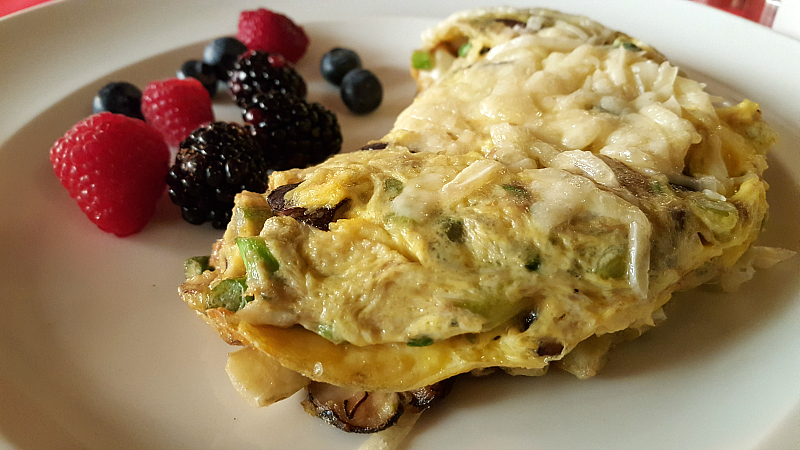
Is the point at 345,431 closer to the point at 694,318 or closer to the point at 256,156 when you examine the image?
the point at 694,318

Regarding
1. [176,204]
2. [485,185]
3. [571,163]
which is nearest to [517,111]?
[571,163]

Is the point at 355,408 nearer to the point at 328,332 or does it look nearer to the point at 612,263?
the point at 328,332

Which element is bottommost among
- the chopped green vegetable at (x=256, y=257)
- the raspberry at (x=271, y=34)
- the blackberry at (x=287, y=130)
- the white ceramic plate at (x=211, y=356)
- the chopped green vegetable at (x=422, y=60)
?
the white ceramic plate at (x=211, y=356)

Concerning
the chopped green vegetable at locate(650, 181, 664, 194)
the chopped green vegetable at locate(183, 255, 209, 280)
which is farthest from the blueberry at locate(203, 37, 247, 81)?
the chopped green vegetable at locate(650, 181, 664, 194)

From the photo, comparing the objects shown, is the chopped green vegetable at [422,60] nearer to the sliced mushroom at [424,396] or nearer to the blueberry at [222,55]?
the blueberry at [222,55]

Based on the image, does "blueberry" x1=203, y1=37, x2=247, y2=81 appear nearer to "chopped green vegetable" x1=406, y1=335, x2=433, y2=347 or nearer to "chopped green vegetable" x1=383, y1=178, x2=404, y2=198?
"chopped green vegetable" x1=383, y1=178, x2=404, y2=198

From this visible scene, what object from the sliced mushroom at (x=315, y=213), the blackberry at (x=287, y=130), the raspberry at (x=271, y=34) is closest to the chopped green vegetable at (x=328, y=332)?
the sliced mushroom at (x=315, y=213)
